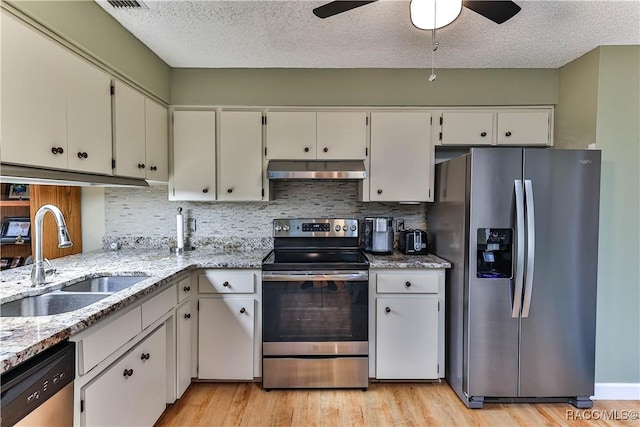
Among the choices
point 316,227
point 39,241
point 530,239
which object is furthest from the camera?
point 316,227

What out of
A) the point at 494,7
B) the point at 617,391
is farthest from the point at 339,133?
the point at 617,391

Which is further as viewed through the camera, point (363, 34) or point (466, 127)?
point (466, 127)

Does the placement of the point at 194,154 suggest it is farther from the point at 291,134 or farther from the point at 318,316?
the point at 318,316

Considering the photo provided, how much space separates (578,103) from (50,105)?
325 cm

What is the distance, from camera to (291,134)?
103 inches

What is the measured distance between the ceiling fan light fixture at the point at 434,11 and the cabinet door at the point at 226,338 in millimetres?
1948

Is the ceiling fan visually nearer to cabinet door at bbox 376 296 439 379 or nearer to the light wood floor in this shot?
cabinet door at bbox 376 296 439 379

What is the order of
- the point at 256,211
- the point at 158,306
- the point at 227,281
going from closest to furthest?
the point at 158,306, the point at 227,281, the point at 256,211

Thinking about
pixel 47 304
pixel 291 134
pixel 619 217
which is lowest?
pixel 47 304

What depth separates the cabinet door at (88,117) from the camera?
1619mm

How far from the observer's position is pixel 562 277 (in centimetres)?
210

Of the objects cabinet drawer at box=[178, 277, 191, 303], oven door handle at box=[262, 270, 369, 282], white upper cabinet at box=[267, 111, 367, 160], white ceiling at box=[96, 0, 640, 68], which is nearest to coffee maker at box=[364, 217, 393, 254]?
oven door handle at box=[262, 270, 369, 282]

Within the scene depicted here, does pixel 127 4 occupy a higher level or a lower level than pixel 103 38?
higher

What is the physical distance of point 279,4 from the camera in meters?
1.81
